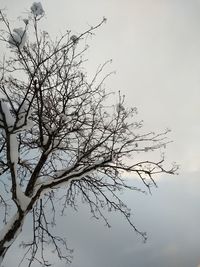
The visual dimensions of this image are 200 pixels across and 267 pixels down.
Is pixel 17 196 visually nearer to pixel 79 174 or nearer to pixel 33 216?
pixel 79 174

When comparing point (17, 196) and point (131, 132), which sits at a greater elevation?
point (131, 132)

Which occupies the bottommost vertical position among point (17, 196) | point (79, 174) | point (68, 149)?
point (17, 196)

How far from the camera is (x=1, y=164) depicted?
8.96 meters

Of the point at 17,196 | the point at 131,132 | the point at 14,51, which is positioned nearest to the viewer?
the point at 17,196

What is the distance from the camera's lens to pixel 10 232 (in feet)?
21.6

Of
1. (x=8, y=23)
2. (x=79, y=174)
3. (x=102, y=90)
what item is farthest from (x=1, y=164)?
(x=8, y=23)

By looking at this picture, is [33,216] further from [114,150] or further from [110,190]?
[114,150]

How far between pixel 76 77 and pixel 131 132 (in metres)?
1.93

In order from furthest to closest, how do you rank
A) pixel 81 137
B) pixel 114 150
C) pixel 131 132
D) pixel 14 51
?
pixel 81 137 → pixel 131 132 → pixel 114 150 → pixel 14 51

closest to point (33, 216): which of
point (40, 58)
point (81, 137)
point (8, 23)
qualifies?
point (81, 137)

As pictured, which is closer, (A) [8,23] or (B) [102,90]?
(A) [8,23]

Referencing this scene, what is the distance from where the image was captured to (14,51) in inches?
285

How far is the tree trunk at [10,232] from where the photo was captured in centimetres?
652

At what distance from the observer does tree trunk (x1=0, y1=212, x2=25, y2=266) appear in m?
6.52
